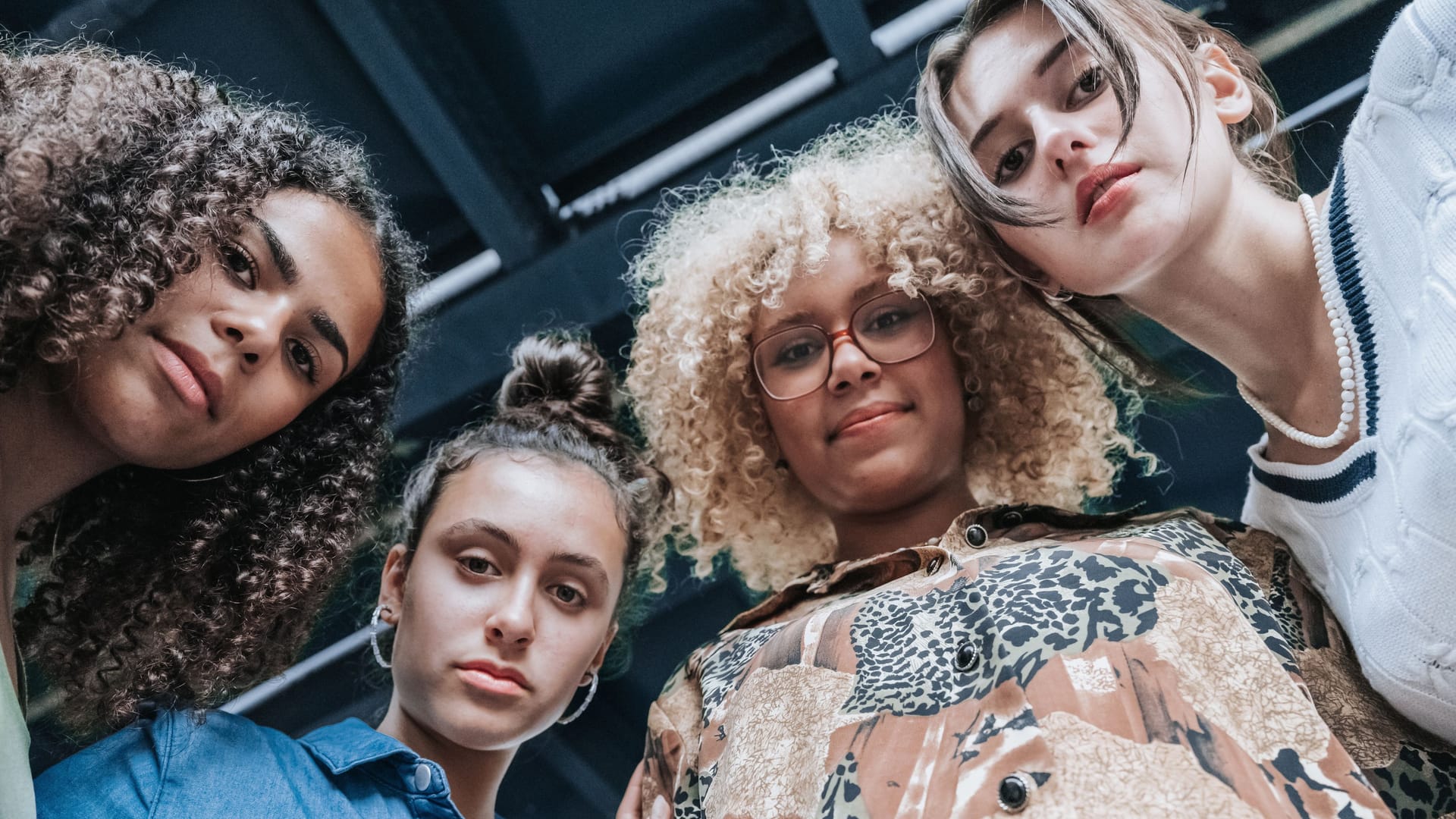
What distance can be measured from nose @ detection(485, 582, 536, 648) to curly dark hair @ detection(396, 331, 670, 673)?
0.33 metres

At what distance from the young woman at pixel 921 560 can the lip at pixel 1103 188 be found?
442 millimetres

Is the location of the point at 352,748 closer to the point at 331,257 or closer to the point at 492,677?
the point at 492,677

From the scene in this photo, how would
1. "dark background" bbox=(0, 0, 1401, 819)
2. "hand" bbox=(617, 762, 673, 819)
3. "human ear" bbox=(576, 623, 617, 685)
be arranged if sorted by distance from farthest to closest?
1. "dark background" bbox=(0, 0, 1401, 819)
2. "human ear" bbox=(576, 623, 617, 685)
3. "hand" bbox=(617, 762, 673, 819)

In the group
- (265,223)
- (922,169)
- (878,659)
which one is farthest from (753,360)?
(265,223)

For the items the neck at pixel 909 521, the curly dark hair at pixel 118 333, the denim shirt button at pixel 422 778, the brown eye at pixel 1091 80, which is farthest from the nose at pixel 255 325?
the brown eye at pixel 1091 80

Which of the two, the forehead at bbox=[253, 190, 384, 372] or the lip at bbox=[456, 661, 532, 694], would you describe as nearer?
the forehead at bbox=[253, 190, 384, 372]

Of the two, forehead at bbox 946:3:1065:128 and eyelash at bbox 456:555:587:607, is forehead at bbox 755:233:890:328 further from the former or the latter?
eyelash at bbox 456:555:587:607

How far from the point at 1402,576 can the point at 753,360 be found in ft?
4.23

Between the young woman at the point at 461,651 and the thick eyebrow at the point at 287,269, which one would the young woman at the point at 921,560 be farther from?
the thick eyebrow at the point at 287,269

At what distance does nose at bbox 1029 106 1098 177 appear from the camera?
1992mm

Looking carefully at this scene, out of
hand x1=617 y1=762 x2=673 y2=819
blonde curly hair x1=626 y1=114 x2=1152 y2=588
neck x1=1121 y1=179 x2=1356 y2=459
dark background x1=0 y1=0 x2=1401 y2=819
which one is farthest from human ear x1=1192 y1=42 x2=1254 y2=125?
hand x1=617 y1=762 x2=673 y2=819

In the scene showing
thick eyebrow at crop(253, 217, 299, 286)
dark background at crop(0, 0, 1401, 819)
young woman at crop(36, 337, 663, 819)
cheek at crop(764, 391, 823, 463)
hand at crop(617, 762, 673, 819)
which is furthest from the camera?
dark background at crop(0, 0, 1401, 819)

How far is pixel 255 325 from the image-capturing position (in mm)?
1881

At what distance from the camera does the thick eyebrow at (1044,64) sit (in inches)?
82.0
